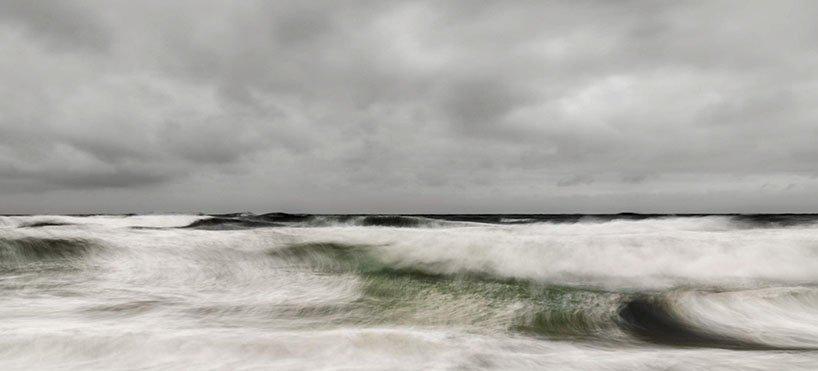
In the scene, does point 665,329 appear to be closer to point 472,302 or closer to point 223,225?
point 472,302

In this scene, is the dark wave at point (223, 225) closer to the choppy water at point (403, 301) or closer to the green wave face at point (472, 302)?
the choppy water at point (403, 301)

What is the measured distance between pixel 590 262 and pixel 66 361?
19.6 feet

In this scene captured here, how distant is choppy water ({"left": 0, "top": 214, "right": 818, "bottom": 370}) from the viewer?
2.85 metres

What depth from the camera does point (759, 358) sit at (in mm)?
2900

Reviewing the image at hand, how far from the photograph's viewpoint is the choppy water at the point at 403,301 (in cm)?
285

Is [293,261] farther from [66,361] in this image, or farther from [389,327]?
[66,361]

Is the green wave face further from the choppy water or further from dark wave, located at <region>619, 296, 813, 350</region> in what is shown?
dark wave, located at <region>619, 296, 813, 350</region>

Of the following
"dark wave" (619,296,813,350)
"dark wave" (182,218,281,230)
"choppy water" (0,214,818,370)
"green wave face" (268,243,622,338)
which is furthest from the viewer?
"dark wave" (182,218,281,230)

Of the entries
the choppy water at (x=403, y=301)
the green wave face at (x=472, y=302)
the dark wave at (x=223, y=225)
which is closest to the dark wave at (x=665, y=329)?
the choppy water at (x=403, y=301)

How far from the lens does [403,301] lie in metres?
4.94

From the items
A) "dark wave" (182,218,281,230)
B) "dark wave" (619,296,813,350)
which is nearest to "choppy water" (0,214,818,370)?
"dark wave" (619,296,813,350)

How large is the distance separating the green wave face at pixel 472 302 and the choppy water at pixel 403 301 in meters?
0.03

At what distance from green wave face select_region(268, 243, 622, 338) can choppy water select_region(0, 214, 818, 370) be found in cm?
3

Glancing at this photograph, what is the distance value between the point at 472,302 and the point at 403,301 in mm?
728
